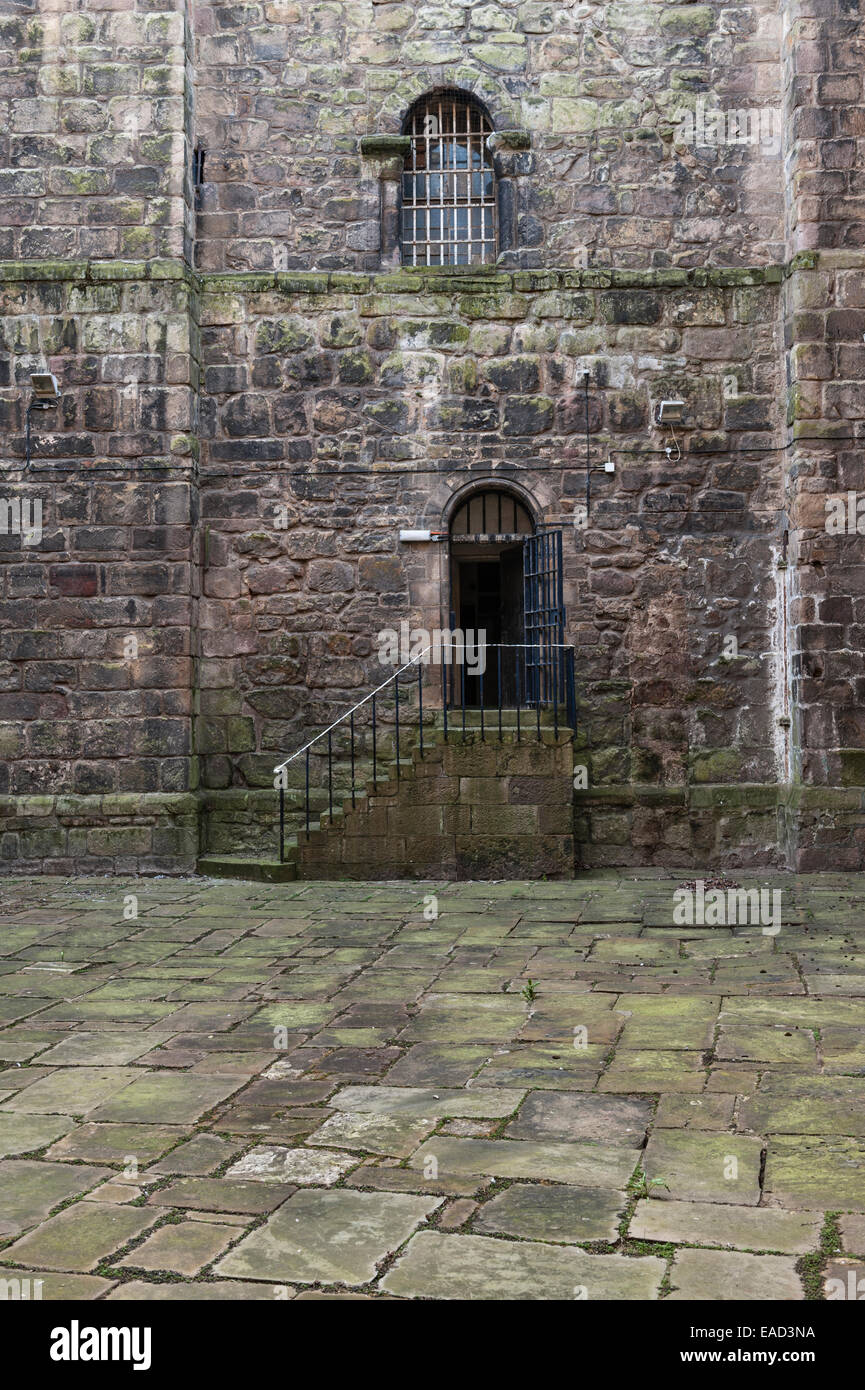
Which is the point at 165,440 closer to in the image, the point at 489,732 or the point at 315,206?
the point at 315,206

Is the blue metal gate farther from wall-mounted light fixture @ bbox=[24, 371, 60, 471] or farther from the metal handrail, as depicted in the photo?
wall-mounted light fixture @ bbox=[24, 371, 60, 471]

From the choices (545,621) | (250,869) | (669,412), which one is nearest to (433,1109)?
(250,869)

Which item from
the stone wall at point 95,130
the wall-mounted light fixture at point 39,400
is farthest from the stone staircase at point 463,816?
the stone wall at point 95,130

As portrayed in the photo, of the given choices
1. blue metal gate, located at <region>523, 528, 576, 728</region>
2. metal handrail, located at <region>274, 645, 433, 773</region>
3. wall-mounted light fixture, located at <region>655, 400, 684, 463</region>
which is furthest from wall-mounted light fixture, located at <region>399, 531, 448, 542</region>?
wall-mounted light fixture, located at <region>655, 400, 684, 463</region>

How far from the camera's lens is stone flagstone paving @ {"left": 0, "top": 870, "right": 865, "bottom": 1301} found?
2.86 meters

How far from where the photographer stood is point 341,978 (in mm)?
6027

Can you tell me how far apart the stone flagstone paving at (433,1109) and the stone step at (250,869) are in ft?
5.64

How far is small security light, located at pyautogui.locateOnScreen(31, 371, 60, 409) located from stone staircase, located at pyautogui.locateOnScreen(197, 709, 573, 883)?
151 inches

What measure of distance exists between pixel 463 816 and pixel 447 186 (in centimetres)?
510

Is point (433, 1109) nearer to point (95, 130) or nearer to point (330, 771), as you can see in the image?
point (330, 771)

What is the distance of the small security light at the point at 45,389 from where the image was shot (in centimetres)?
970
